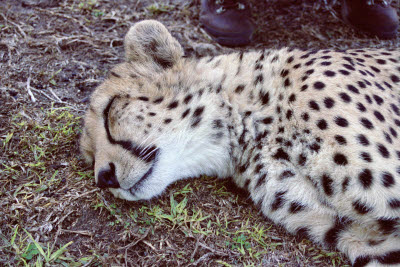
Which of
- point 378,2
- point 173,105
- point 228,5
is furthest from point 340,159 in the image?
point 378,2

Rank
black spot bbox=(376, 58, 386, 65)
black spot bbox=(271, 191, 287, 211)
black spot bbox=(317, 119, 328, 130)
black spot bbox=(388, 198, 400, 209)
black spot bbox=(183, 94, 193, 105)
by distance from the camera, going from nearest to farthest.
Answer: black spot bbox=(388, 198, 400, 209), black spot bbox=(317, 119, 328, 130), black spot bbox=(271, 191, 287, 211), black spot bbox=(183, 94, 193, 105), black spot bbox=(376, 58, 386, 65)

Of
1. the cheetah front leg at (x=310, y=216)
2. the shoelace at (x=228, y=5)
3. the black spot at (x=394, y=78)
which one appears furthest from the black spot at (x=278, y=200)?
the shoelace at (x=228, y=5)

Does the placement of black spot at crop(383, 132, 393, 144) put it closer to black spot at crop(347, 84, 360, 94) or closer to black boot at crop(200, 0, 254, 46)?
black spot at crop(347, 84, 360, 94)

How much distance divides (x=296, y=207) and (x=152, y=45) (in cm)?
103

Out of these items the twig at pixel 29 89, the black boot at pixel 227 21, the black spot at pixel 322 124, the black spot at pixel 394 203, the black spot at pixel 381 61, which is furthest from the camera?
the black boot at pixel 227 21

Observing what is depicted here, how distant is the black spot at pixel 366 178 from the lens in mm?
1544

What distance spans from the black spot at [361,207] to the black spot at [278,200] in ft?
0.96

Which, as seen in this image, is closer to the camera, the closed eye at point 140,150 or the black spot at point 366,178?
Result: the black spot at point 366,178

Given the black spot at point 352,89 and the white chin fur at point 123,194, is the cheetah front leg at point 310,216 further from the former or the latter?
the white chin fur at point 123,194

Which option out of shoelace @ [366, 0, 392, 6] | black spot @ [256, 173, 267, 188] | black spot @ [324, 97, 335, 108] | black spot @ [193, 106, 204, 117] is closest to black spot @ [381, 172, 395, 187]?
black spot @ [324, 97, 335, 108]

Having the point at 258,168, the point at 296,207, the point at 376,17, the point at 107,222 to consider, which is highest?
the point at 376,17

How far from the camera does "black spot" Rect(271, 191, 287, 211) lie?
1.74 meters

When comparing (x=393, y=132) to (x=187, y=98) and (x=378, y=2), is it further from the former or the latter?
(x=378, y=2)

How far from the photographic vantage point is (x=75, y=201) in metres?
1.73
